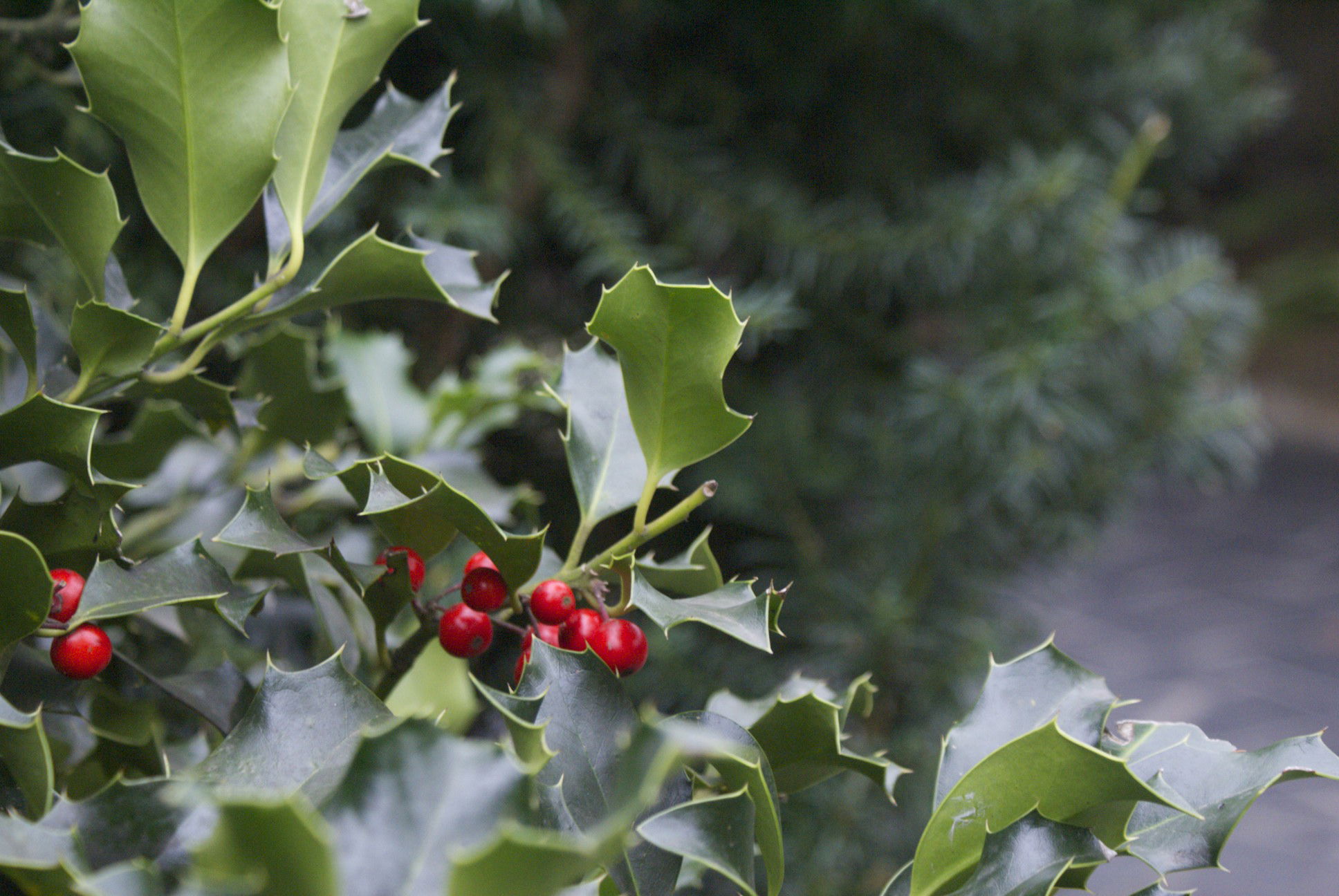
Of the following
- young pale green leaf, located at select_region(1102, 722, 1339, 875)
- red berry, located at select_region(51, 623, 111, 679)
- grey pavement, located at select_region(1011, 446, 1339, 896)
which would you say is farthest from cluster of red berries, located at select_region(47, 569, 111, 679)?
grey pavement, located at select_region(1011, 446, 1339, 896)

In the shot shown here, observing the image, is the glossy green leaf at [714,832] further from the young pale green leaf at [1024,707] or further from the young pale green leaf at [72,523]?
the young pale green leaf at [72,523]

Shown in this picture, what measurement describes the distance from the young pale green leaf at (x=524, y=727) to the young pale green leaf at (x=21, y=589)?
0.12 m

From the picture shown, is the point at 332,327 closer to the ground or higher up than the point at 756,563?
higher up

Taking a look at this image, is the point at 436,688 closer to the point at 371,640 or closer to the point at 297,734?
the point at 371,640

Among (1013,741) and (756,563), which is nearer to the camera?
(1013,741)

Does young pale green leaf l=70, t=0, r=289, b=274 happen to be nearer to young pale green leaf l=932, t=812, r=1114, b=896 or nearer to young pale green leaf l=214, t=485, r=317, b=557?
young pale green leaf l=214, t=485, r=317, b=557

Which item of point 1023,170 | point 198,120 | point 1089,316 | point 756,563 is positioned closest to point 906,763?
point 756,563

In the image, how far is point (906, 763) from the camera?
108 cm

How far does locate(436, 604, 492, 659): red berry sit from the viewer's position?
0.33 m

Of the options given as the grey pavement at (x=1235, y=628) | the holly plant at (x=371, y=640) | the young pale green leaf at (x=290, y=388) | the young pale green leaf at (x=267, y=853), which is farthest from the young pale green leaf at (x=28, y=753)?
the grey pavement at (x=1235, y=628)

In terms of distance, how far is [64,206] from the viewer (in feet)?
1.11

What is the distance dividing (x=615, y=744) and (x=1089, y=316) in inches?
39.1

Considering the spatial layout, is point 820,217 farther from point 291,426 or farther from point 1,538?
point 1,538

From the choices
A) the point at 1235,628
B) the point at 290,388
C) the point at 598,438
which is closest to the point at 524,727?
the point at 598,438
